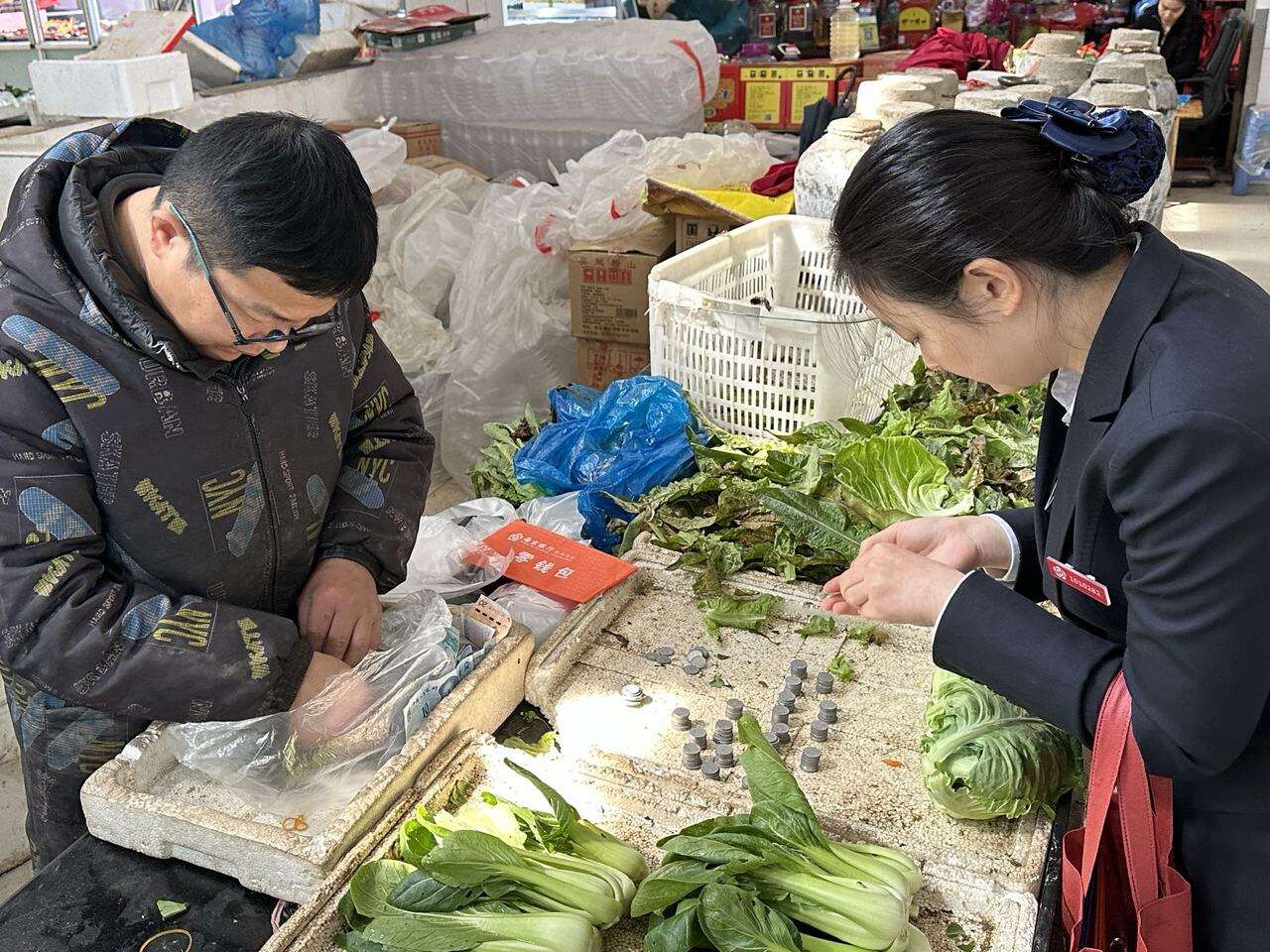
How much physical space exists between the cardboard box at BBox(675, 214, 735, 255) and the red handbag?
3630 mm

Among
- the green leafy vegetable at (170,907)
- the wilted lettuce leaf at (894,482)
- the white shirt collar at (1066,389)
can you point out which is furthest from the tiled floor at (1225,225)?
the green leafy vegetable at (170,907)

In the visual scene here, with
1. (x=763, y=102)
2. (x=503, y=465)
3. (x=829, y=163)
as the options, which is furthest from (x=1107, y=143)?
(x=763, y=102)

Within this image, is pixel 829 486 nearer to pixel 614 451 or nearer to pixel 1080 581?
pixel 614 451

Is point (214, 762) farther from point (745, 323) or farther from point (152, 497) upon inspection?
point (745, 323)

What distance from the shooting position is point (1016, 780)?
1663 mm

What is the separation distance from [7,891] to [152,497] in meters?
2.09

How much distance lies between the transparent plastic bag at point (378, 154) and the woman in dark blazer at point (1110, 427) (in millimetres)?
4968

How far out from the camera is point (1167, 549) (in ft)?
3.80

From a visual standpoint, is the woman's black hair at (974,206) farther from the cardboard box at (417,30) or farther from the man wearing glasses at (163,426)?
the cardboard box at (417,30)

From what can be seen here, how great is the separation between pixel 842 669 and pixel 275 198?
1344 millimetres

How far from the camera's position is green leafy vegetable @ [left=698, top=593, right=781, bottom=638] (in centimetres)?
229

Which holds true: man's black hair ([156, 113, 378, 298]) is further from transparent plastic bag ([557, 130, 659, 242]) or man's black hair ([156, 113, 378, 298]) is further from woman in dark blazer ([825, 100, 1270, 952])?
transparent plastic bag ([557, 130, 659, 242])

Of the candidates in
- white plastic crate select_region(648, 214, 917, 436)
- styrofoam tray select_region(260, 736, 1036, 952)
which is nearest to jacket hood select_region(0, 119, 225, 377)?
styrofoam tray select_region(260, 736, 1036, 952)

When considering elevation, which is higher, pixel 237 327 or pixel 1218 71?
pixel 237 327
